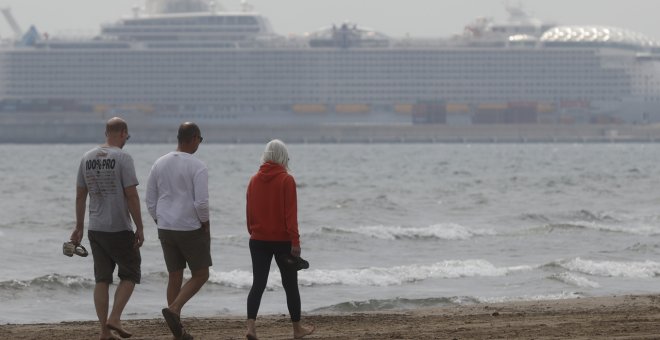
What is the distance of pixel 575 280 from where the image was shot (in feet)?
46.8

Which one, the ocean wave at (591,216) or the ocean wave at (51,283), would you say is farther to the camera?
the ocean wave at (591,216)

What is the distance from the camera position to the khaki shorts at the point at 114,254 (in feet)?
27.6

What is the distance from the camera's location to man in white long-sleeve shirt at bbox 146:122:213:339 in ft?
27.5

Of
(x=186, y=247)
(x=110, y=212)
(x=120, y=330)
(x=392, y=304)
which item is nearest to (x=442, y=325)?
(x=186, y=247)

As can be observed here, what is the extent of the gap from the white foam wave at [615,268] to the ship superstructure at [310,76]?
10745cm

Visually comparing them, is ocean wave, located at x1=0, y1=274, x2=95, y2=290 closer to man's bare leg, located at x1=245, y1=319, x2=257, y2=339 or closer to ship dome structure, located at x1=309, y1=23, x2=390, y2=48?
man's bare leg, located at x1=245, y1=319, x2=257, y2=339

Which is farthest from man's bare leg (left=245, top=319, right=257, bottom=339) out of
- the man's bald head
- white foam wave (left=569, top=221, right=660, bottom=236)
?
white foam wave (left=569, top=221, right=660, bottom=236)

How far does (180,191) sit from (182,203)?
6cm

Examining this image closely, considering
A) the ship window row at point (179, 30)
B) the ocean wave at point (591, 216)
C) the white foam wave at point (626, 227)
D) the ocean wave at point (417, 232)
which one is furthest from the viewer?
the ship window row at point (179, 30)

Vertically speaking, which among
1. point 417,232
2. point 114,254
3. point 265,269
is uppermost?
point 114,254

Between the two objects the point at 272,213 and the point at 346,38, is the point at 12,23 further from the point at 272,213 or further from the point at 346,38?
the point at 272,213

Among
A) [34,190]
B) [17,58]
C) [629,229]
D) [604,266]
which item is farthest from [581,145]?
[604,266]

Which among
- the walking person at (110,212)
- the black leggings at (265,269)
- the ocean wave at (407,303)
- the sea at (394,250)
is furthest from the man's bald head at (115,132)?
the ocean wave at (407,303)

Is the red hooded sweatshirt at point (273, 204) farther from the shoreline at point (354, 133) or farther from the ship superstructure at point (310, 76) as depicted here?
the ship superstructure at point (310, 76)
